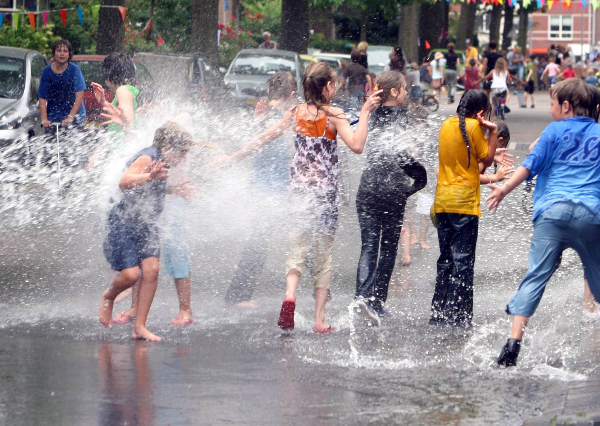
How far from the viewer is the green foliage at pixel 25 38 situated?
73.8 feet

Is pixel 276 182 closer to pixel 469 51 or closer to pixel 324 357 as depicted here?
pixel 324 357

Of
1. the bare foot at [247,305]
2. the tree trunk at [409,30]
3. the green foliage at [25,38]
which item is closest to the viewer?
the bare foot at [247,305]

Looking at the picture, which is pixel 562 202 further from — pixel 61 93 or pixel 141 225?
pixel 61 93

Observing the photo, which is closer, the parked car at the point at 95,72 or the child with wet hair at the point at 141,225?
the child with wet hair at the point at 141,225

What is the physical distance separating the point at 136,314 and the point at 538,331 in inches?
101

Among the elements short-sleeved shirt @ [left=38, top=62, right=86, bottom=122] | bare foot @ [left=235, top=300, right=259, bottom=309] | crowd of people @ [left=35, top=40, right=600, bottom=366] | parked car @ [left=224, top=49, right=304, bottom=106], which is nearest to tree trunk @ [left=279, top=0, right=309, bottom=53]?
parked car @ [left=224, top=49, right=304, bottom=106]

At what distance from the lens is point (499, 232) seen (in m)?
11.5

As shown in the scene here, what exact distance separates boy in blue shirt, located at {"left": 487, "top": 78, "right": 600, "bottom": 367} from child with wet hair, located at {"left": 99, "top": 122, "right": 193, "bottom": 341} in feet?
7.04

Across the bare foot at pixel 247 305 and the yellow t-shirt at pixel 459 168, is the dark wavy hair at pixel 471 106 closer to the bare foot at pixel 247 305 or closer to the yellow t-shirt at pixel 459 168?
the yellow t-shirt at pixel 459 168

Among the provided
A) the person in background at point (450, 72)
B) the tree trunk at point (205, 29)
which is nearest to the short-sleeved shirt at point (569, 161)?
the tree trunk at point (205, 29)

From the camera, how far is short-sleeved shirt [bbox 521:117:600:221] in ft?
19.9

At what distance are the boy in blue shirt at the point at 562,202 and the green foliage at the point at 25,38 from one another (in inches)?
708

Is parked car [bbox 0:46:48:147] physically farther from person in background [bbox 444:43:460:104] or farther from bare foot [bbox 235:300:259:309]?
person in background [bbox 444:43:460:104]

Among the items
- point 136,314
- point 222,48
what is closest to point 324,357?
point 136,314
